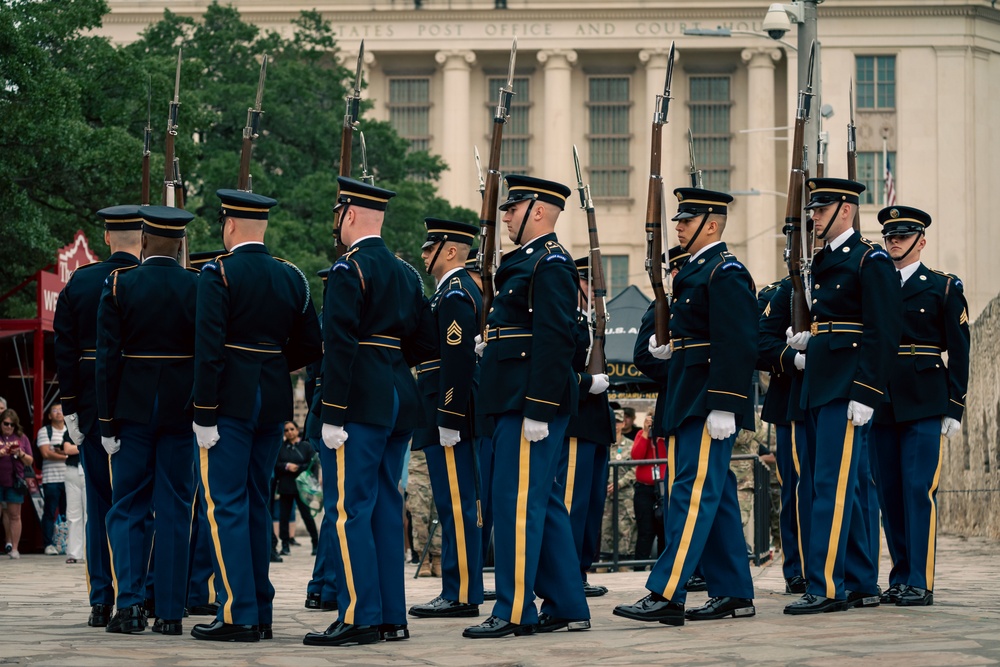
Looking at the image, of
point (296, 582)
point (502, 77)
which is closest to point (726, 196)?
point (296, 582)

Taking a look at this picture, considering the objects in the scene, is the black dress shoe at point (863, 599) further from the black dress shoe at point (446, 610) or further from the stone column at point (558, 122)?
the stone column at point (558, 122)

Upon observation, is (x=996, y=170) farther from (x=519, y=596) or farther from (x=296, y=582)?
(x=519, y=596)

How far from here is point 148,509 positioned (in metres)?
8.26

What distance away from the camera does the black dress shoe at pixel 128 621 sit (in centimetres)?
803

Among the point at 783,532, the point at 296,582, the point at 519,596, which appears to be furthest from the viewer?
the point at 296,582

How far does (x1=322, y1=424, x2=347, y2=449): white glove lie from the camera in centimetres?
748

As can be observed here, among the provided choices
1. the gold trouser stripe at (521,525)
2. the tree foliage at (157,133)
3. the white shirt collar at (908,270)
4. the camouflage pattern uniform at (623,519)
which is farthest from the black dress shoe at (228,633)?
the tree foliage at (157,133)

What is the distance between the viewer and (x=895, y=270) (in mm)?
8422

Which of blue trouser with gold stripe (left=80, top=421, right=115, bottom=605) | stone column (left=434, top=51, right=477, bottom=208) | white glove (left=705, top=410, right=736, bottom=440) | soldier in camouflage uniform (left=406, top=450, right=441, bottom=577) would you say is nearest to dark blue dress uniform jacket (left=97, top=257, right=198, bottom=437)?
blue trouser with gold stripe (left=80, top=421, right=115, bottom=605)

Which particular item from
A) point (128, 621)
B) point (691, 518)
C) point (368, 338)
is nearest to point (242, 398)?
point (368, 338)

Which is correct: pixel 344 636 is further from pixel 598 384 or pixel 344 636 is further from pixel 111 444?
pixel 598 384

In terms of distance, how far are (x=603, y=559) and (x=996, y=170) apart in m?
46.7

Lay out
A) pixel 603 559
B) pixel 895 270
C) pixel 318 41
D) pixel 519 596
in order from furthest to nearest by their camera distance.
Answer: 1. pixel 318 41
2. pixel 603 559
3. pixel 895 270
4. pixel 519 596

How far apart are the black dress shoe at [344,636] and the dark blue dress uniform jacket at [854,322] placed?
2523 mm
